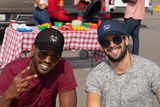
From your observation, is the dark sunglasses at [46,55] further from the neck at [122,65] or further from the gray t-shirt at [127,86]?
the neck at [122,65]

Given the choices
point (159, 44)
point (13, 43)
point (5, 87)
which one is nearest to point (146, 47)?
point (159, 44)

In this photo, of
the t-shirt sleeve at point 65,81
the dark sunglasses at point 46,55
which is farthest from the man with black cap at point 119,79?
the dark sunglasses at point 46,55

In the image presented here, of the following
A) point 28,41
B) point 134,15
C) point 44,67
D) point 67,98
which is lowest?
point 67,98

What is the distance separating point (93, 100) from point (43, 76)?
0.52m

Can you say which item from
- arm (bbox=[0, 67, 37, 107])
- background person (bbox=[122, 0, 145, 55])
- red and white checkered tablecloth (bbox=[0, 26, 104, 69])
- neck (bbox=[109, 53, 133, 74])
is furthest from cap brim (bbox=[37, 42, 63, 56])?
background person (bbox=[122, 0, 145, 55])

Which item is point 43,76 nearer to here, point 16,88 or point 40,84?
point 40,84

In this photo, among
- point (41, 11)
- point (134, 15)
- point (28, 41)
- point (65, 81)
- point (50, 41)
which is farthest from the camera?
point (41, 11)

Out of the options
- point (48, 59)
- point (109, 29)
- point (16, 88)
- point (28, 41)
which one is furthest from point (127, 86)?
point (28, 41)

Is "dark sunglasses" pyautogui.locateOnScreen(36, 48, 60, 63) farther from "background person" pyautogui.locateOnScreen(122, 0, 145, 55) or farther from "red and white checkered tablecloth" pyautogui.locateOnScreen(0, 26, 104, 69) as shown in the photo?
"background person" pyautogui.locateOnScreen(122, 0, 145, 55)

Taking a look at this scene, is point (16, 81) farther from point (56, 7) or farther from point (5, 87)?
point (56, 7)

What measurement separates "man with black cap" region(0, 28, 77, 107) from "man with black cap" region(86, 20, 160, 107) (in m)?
0.26

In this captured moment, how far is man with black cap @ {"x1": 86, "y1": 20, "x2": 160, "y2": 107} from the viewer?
219 centimetres

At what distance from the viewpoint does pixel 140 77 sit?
2.21 m

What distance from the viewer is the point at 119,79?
222 centimetres
